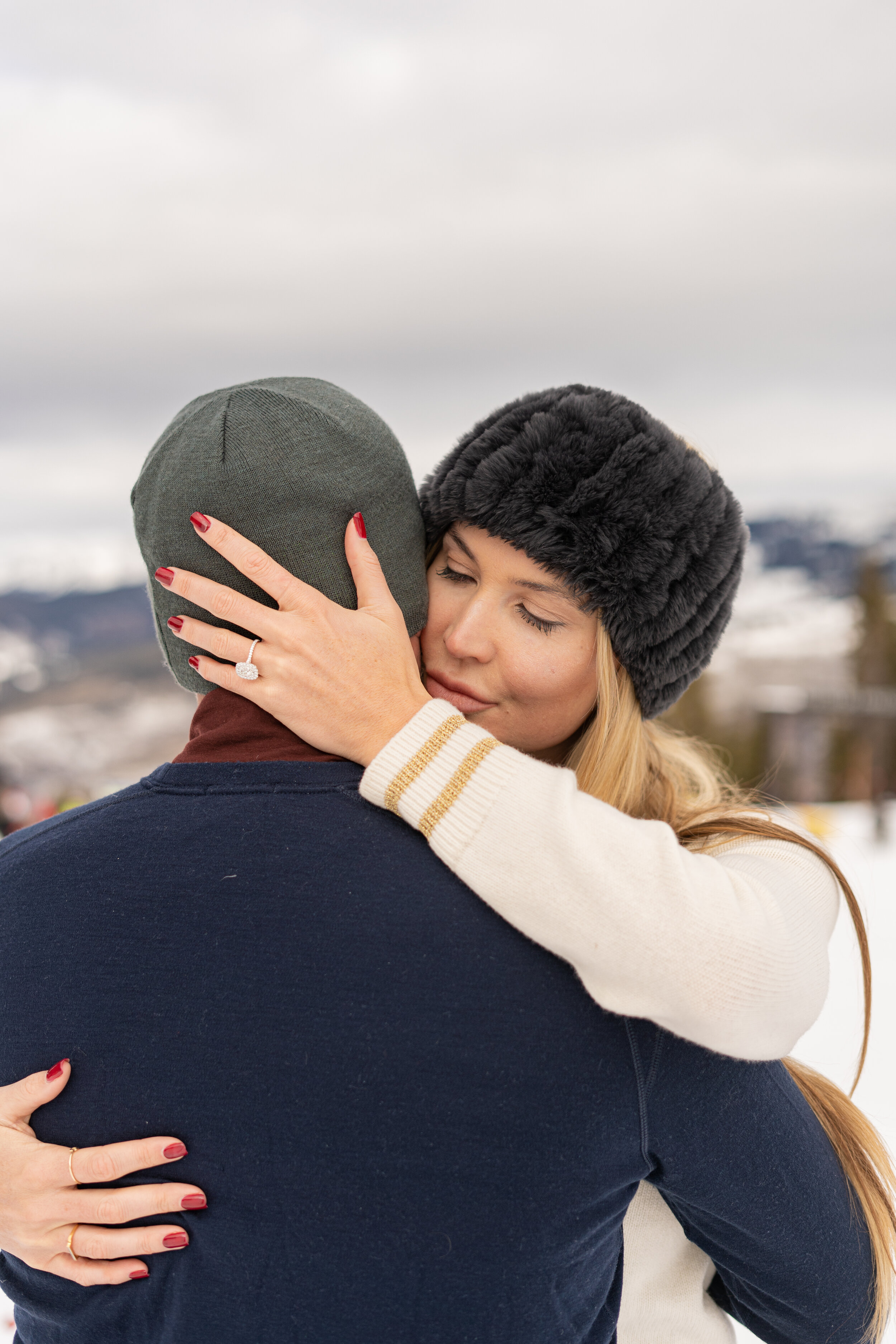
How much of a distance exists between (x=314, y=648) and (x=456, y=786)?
10.5 inches

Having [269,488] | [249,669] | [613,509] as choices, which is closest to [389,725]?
[249,669]

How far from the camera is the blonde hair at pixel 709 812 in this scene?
4.31ft

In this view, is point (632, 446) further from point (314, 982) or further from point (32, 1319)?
point (32, 1319)

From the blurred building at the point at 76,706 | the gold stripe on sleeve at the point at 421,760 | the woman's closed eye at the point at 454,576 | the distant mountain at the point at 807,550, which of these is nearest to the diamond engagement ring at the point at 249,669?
the gold stripe on sleeve at the point at 421,760

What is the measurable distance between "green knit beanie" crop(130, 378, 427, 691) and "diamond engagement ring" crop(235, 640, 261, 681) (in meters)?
0.09

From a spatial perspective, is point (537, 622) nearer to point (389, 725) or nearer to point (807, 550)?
point (389, 725)

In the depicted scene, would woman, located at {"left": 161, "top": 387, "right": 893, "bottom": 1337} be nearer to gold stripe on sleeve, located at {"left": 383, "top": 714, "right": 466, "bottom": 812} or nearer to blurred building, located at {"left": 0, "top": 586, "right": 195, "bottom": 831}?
gold stripe on sleeve, located at {"left": 383, "top": 714, "right": 466, "bottom": 812}

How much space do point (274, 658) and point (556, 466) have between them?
729 mm

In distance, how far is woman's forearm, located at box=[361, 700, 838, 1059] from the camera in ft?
3.21

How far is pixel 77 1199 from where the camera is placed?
112 cm

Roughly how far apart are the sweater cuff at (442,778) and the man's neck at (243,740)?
96 mm

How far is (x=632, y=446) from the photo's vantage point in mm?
1663

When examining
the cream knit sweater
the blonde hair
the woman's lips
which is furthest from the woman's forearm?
the woman's lips

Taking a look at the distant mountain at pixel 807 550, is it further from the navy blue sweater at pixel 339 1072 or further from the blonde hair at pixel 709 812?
the navy blue sweater at pixel 339 1072
